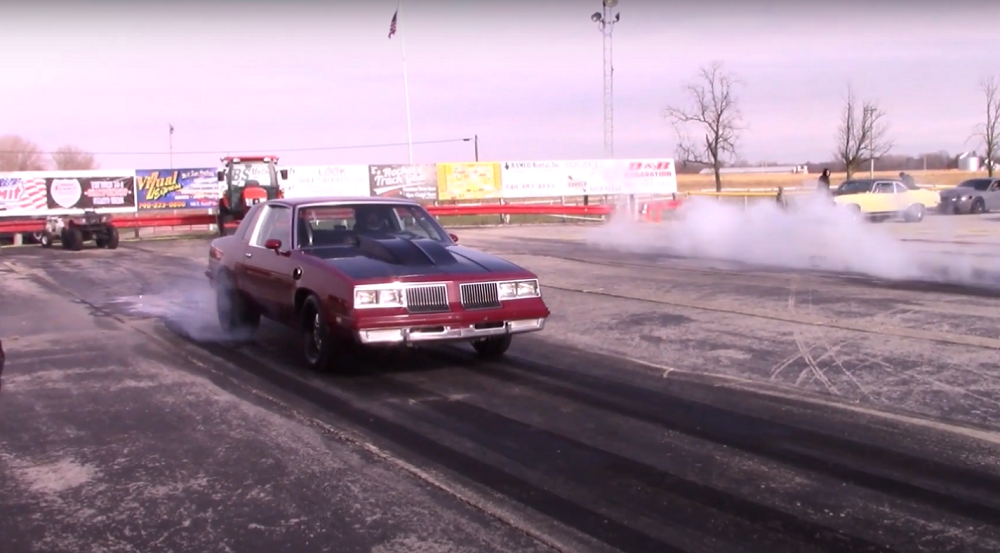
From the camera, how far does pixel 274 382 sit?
308 inches

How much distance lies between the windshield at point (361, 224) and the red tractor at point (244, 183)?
17863mm

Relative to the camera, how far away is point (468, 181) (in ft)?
123

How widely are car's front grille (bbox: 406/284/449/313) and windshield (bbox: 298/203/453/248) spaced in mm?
1402

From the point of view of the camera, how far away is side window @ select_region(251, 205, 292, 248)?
8.91m

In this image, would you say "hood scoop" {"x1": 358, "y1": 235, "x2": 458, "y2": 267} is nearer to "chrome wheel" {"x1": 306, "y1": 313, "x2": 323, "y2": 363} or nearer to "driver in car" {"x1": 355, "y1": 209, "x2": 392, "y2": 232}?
"driver in car" {"x1": 355, "y1": 209, "x2": 392, "y2": 232}

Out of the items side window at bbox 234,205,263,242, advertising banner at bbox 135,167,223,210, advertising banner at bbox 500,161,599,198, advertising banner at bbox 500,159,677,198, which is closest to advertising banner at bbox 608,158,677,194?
advertising banner at bbox 500,159,677,198

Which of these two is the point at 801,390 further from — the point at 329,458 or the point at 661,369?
the point at 329,458

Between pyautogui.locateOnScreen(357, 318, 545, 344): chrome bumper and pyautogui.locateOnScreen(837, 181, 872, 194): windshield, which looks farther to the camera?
pyautogui.locateOnScreen(837, 181, 872, 194): windshield

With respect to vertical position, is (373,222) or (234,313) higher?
(373,222)

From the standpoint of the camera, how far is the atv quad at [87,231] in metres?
24.9

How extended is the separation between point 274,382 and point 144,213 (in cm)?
2733

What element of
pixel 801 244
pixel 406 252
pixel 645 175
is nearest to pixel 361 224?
pixel 406 252

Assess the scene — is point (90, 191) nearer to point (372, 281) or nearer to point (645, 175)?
point (645, 175)

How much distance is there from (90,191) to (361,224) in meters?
25.3
